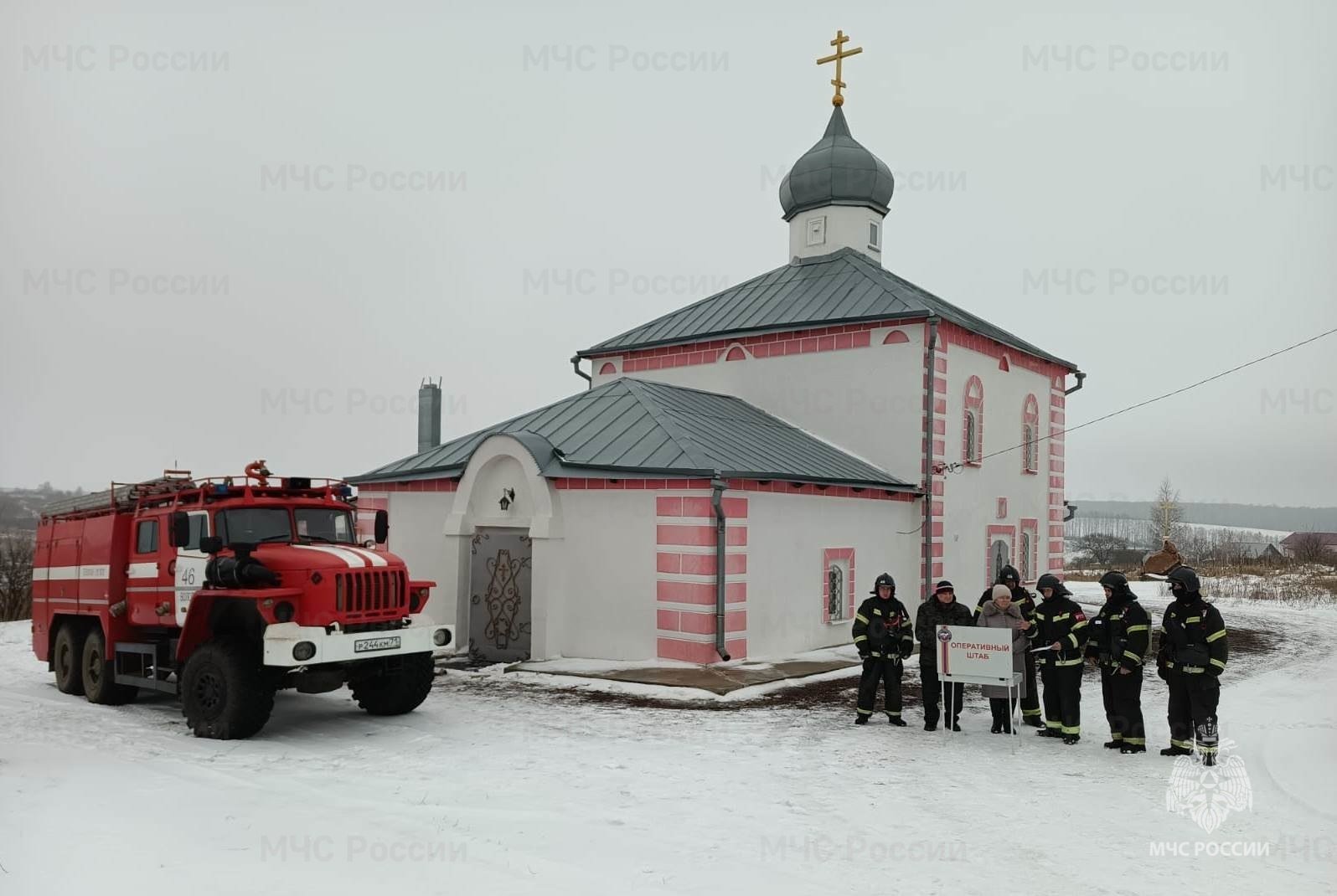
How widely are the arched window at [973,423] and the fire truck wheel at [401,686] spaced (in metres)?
13.3

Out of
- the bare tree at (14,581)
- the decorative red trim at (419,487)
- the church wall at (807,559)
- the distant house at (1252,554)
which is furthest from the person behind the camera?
the distant house at (1252,554)

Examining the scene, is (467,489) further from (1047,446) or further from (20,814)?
(1047,446)

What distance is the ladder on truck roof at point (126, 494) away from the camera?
11.5 m

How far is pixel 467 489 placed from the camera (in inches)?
640

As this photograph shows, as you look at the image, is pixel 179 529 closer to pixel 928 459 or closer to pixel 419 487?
pixel 419 487

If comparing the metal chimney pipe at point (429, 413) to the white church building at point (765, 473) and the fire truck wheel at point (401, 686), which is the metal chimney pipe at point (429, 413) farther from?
the fire truck wheel at point (401, 686)

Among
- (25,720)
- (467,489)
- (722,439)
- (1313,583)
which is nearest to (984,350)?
(722,439)

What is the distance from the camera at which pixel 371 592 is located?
405 inches

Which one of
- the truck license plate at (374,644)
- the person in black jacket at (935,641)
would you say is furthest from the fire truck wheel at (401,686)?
the person in black jacket at (935,641)

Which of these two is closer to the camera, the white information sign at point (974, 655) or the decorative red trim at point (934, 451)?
the white information sign at point (974, 655)

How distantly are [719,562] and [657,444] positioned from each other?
7.28 ft

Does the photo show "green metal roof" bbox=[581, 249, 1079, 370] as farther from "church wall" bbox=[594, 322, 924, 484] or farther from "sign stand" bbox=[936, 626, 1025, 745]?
"sign stand" bbox=[936, 626, 1025, 745]

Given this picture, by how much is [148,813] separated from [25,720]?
193 inches

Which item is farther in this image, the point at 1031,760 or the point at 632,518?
the point at 632,518
